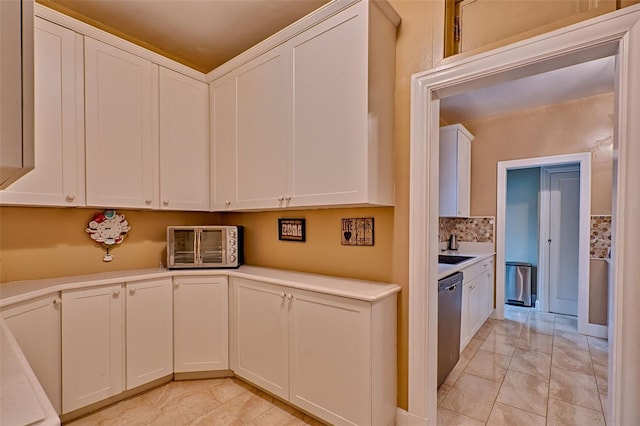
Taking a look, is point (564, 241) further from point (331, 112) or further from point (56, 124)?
point (56, 124)

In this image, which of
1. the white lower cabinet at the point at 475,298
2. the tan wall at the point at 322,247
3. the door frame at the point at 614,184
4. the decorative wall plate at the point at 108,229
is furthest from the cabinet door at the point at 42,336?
the white lower cabinet at the point at 475,298

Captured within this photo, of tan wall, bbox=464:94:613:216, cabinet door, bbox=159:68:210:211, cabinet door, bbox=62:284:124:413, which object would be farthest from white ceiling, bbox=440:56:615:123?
cabinet door, bbox=62:284:124:413

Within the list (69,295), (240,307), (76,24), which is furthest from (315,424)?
(76,24)

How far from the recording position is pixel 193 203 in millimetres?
2625

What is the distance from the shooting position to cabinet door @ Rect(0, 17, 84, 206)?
1.86 metres

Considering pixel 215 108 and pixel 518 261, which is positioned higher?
pixel 215 108

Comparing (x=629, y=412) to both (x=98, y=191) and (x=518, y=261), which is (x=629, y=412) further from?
(x=518, y=261)

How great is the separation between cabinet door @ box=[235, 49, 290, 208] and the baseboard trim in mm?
1534

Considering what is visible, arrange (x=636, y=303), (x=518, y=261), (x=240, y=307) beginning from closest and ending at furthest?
(x=636, y=303) → (x=240, y=307) → (x=518, y=261)

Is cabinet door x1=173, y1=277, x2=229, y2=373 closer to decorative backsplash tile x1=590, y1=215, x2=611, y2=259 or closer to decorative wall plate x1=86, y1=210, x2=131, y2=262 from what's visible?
decorative wall plate x1=86, y1=210, x2=131, y2=262

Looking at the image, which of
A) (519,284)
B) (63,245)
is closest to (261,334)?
(63,245)

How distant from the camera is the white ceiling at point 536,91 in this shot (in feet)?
9.54

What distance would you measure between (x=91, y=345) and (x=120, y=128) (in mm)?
1509

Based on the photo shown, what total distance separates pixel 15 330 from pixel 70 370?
1.43 ft
